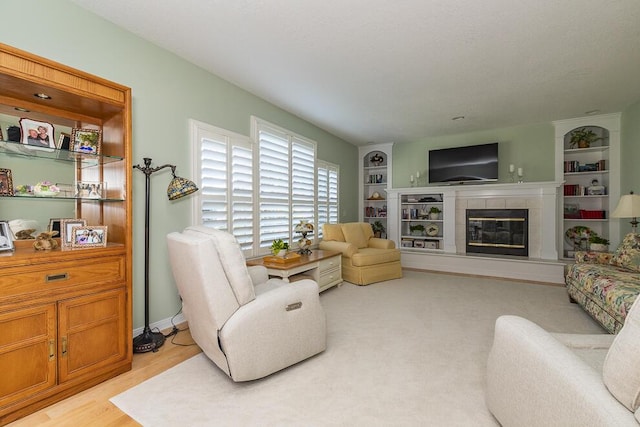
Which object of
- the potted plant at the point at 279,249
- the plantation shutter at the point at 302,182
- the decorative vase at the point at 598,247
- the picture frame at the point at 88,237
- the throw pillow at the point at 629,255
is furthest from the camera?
the plantation shutter at the point at 302,182

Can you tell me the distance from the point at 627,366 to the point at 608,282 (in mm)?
2425

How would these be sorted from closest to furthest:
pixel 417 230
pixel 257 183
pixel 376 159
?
1. pixel 257 183
2. pixel 417 230
3. pixel 376 159

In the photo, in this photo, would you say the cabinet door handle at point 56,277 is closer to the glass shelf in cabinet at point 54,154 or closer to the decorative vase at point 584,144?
the glass shelf in cabinet at point 54,154

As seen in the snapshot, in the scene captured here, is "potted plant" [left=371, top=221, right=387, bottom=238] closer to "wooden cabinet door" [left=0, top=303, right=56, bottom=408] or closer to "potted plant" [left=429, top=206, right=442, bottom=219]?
"potted plant" [left=429, top=206, right=442, bottom=219]

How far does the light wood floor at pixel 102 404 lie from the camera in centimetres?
153

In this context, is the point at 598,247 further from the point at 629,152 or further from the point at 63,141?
the point at 63,141

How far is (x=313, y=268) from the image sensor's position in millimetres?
3793

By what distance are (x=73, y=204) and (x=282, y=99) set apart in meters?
2.60

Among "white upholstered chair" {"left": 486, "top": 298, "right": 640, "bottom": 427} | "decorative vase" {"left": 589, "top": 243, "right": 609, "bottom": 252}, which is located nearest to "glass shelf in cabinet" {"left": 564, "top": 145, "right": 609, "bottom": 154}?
"decorative vase" {"left": 589, "top": 243, "right": 609, "bottom": 252}

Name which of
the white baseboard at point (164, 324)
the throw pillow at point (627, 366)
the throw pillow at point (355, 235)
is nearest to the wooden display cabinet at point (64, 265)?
the white baseboard at point (164, 324)

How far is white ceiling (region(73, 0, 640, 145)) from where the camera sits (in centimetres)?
217

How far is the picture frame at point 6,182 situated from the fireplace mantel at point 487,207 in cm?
551

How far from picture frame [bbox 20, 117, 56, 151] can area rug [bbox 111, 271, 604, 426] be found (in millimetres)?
1698

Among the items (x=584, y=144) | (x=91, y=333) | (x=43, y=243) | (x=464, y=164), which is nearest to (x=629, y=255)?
(x=584, y=144)
